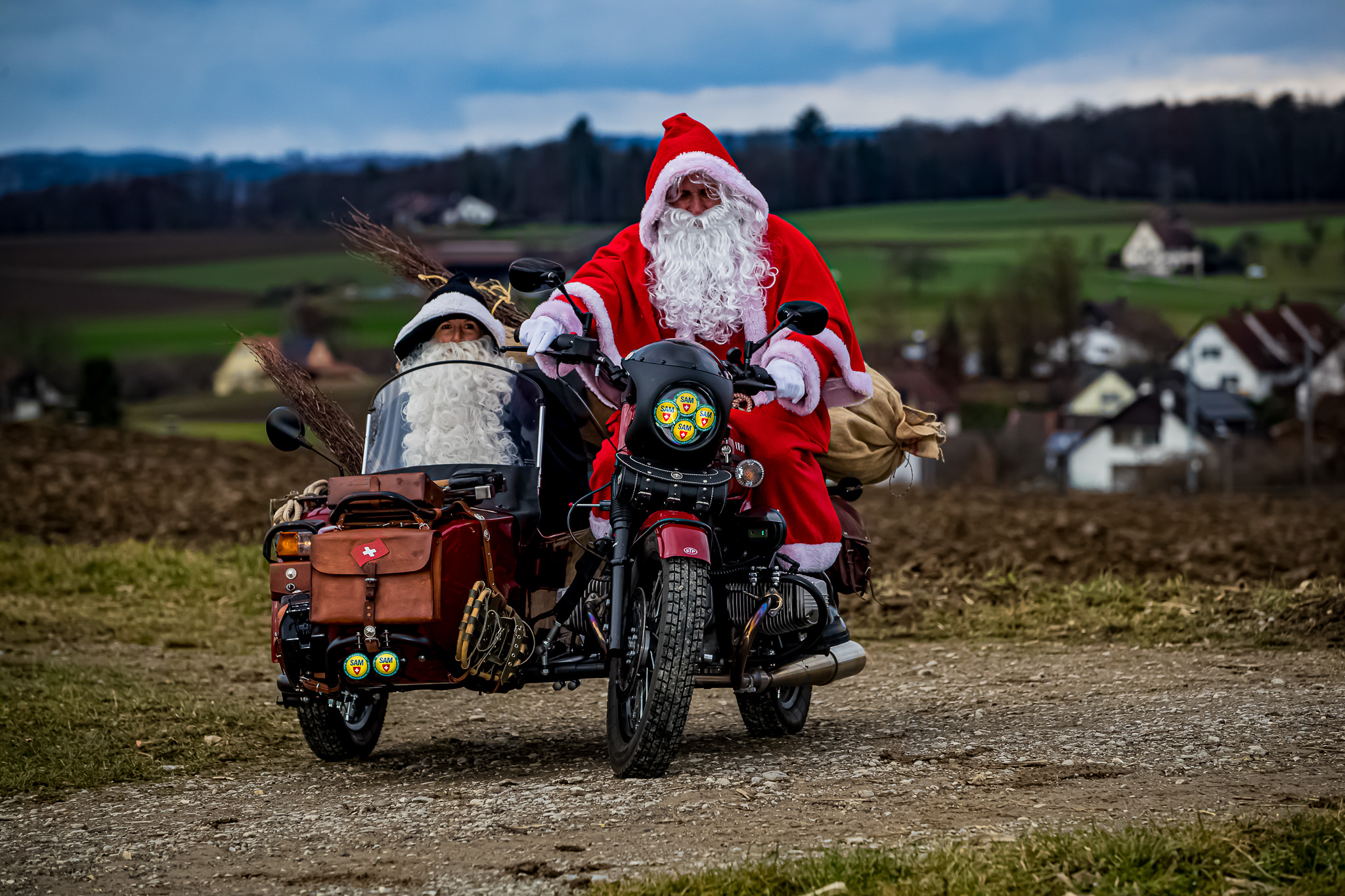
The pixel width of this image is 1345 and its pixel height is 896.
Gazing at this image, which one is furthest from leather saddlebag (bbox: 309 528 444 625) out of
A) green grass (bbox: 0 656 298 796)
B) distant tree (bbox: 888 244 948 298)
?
distant tree (bbox: 888 244 948 298)

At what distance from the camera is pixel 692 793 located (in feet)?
15.0

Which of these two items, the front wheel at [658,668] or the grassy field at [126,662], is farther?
the grassy field at [126,662]

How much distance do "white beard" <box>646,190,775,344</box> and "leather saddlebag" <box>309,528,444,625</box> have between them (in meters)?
1.48

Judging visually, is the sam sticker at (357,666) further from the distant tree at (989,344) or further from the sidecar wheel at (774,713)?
the distant tree at (989,344)

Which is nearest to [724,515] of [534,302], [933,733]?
[933,733]

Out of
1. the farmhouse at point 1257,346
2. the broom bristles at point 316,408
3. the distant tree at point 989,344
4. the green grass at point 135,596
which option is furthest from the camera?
the distant tree at point 989,344

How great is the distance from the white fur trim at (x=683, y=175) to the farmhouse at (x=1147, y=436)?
2666 cm

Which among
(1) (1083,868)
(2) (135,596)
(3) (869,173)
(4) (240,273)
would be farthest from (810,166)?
(1) (1083,868)

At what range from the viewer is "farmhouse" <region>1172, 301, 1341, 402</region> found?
108 ft

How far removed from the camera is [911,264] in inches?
1580

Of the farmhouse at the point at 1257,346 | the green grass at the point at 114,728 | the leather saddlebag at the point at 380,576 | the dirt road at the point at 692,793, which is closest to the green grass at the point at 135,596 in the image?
the green grass at the point at 114,728

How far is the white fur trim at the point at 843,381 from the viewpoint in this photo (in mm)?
5566

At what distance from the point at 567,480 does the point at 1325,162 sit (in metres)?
32.5

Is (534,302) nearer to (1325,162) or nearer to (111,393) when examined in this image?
(111,393)
